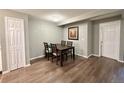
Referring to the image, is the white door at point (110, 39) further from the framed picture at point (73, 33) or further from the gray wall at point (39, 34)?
the gray wall at point (39, 34)

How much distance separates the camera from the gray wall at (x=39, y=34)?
15.0 ft

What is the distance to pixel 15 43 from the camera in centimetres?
322

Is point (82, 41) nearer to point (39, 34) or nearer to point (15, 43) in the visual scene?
point (39, 34)

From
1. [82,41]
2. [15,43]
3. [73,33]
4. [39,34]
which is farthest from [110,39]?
[15,43]

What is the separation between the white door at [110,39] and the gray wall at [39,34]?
2710 mm

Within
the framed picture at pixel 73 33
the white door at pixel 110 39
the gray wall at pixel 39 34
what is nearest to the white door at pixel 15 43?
the gray wall at pixel 39 34

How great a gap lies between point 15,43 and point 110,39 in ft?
13.4

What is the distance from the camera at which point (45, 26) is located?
517 centimetres

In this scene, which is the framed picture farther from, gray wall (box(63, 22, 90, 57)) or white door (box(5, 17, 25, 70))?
white door (box(5, 17, 25, 70))

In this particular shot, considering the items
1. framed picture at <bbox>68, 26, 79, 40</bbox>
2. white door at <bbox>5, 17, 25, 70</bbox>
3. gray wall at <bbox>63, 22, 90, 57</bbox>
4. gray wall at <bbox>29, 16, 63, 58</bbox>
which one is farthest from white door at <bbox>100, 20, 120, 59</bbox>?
white door at <bbox>5, 17, 25, 70</bbox>

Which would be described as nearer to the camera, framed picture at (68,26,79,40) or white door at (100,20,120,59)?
white door at (100,20,120,59)

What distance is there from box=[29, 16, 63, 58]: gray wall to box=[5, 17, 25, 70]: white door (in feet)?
3.71

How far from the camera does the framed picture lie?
5269 mm
